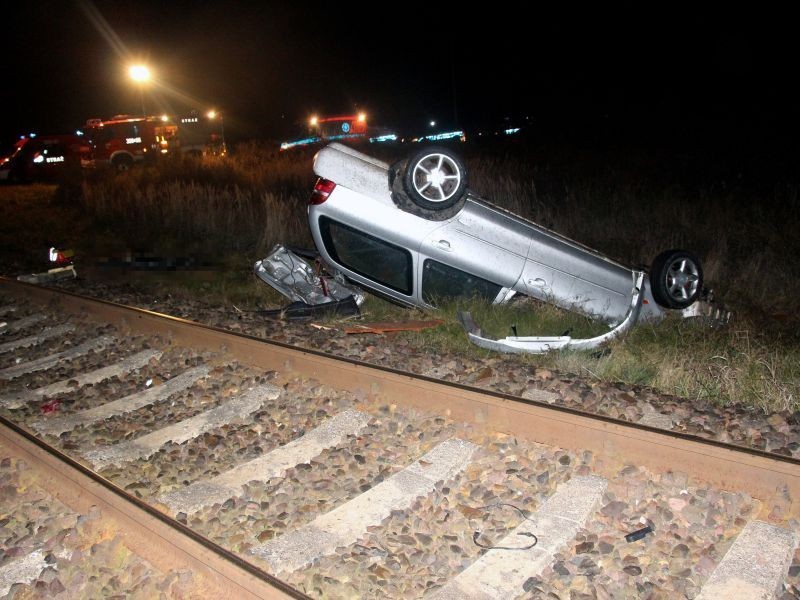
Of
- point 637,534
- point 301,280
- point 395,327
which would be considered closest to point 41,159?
point 301,280

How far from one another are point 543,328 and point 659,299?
1182 millimetres

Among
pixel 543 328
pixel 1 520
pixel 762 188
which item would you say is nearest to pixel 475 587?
pixel 1 520

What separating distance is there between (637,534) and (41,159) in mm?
29008

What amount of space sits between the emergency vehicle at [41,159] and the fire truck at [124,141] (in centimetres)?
61

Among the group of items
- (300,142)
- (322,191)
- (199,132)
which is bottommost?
(322,191)

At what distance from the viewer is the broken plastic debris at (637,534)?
3.20 meters

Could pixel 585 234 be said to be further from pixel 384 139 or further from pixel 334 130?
pixel 334 130

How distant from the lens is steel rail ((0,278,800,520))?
11.2 feet

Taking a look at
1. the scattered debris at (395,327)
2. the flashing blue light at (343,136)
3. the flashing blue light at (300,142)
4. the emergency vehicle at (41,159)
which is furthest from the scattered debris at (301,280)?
the emergency vehicle at (41,159)

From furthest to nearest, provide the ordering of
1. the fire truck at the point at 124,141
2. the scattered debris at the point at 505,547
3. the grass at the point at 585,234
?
1. the fire truck at the point at 124,141
2. the grass at the point at 585,234
3. the scattered debris at the point at 505,547

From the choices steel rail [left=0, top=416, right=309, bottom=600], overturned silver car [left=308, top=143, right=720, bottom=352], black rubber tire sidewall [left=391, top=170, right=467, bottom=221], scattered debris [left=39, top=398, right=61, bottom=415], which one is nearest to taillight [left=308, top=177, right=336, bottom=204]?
overturned silver car [left=308, top=143, right=720, bottom=352]

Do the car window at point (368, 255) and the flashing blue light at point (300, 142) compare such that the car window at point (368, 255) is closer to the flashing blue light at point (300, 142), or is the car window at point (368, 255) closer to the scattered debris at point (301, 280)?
the scattered debris at point (301, 280)

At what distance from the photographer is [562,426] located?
4.08 meters

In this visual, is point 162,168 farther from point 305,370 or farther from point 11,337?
point 305,370
